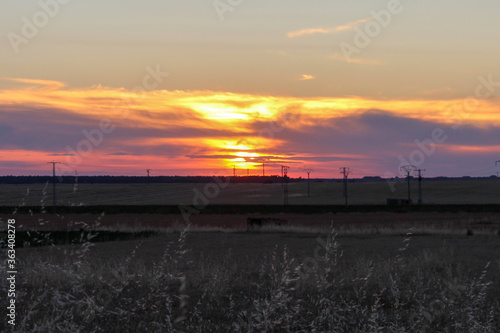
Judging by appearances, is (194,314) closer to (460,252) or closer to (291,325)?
(291,325)

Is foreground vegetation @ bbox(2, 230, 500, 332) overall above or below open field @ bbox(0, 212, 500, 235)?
above

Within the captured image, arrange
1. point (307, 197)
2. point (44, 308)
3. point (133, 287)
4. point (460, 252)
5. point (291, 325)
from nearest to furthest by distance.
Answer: point (291, 325), point (44, 308), point (133, 287), point (460, 252), point (307, 197)

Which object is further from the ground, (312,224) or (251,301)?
(251,301)

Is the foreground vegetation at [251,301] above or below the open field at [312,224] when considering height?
above

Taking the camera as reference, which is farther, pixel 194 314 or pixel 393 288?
pixel 393 288

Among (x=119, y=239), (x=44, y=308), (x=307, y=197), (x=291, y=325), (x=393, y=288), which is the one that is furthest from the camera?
(x=307, y=197)

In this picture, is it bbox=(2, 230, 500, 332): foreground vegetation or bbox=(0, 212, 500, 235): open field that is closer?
bbox=(2, 230, 500, 332): foreground vegetation

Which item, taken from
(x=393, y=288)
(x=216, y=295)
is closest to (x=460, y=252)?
(x=393, y=288)

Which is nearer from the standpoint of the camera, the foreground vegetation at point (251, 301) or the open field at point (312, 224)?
the foreground vegetation at point (251, 301)

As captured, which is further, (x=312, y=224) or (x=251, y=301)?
(x=312, y=224)

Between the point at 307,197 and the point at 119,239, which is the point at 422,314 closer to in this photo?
the point at 119,239

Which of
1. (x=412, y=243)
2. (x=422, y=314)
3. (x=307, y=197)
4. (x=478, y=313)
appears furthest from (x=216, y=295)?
(x=307, y=197)

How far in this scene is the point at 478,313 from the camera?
1037 cm

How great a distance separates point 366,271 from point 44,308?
7821 mm
